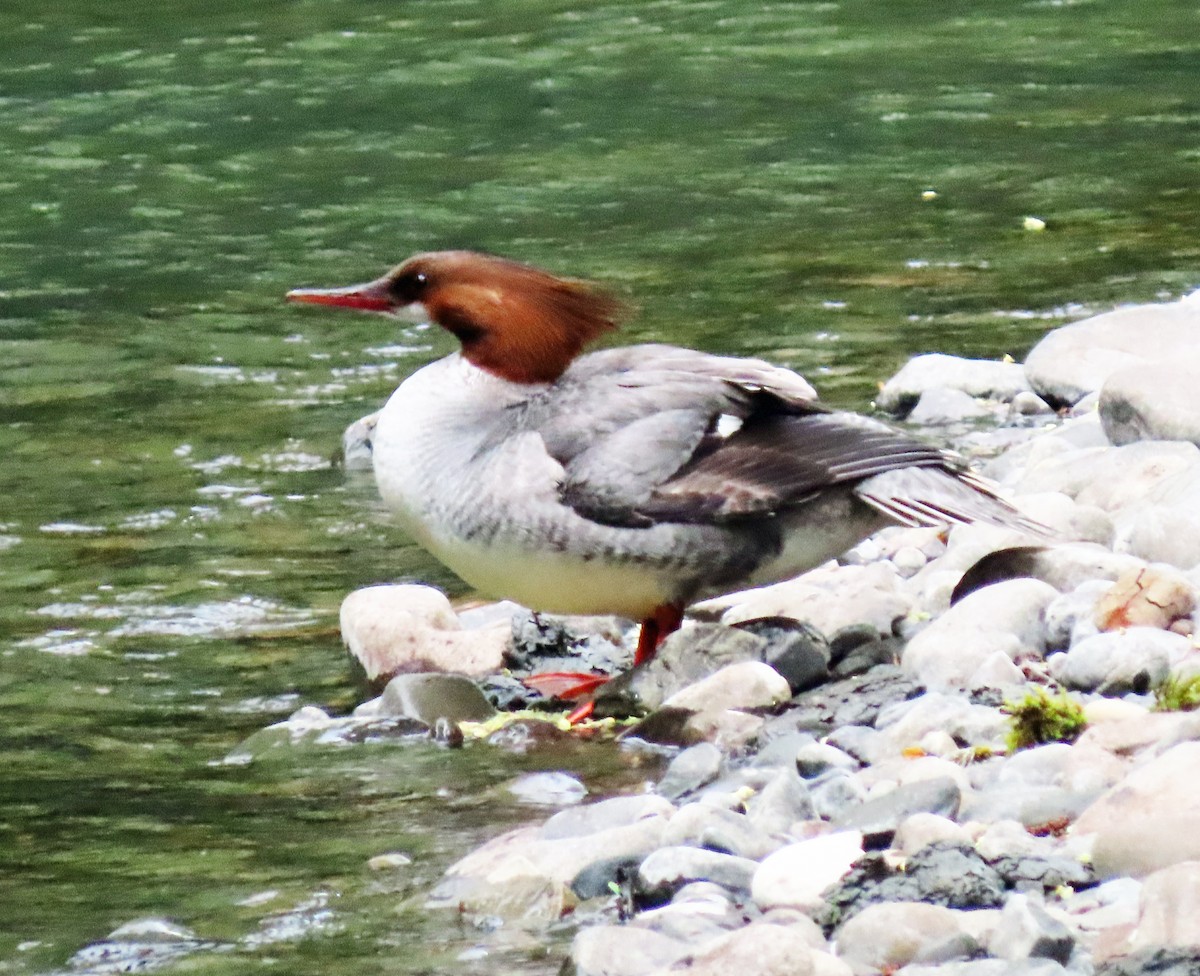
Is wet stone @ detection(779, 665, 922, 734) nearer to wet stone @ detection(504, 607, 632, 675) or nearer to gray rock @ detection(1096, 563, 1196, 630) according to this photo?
gray rock @ detection(1096, 563, 1196, 630)

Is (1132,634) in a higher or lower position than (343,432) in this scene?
higher

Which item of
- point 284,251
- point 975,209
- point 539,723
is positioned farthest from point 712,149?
point 539,723

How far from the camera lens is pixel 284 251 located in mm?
11281

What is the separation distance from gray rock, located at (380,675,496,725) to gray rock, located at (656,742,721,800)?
771 millimetres

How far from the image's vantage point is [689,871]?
410cm

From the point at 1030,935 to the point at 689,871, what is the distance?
789 mm

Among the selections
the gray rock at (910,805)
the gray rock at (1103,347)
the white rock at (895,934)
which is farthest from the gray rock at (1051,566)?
the gray rock at (1103,347)

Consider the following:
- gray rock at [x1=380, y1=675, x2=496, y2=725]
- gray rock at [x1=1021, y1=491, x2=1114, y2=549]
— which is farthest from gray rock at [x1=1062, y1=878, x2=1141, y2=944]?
gray rock at [x1=1021, y1=491, x2=1114, y2=549]

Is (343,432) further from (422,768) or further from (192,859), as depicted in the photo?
(192,859)

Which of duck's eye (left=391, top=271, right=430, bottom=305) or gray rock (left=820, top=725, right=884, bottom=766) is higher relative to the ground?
duck's eye (left=391, top=271, right=430, bottom=305)

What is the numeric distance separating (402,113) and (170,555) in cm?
749

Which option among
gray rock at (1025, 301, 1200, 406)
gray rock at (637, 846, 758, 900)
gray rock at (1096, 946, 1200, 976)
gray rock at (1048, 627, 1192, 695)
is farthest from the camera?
gray rock at (1025, 301, 1200, 406)

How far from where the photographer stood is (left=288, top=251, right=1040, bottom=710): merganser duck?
554cm

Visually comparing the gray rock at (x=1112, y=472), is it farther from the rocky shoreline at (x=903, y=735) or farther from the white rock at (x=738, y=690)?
the white rock at (x=738, y=690)
